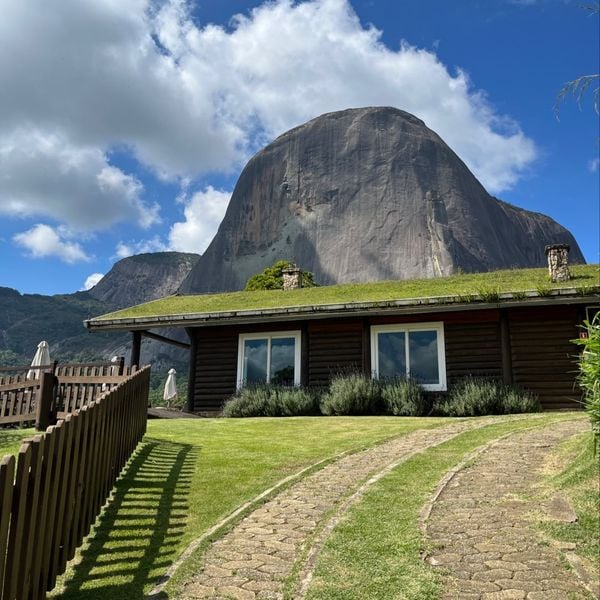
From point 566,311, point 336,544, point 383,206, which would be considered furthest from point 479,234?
point 336,544

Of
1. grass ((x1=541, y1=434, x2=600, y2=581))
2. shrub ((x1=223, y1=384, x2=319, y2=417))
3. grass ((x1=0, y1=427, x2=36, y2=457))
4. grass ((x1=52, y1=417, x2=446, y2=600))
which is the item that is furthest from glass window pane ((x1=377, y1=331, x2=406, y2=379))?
grass ((x1=0, y1=427, x2=36, y2=457))

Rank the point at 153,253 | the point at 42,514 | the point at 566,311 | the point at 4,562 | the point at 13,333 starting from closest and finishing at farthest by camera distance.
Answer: the point at 4,562
the point at 42,514
the point at 566,311
the point at 13,333
the point at 153,253

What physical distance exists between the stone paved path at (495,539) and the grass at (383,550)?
0.56 feet

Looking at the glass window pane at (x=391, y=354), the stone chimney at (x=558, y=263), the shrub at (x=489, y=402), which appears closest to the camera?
the shrub at (x=489, y=402)

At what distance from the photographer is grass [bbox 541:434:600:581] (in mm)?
4465

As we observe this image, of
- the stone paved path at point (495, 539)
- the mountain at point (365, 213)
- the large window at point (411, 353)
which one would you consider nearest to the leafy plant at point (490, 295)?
the large window at point (411, 353)

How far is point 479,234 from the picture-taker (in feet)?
226

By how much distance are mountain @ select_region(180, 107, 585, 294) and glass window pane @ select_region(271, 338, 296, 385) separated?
159 feet

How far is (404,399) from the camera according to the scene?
14227 mm

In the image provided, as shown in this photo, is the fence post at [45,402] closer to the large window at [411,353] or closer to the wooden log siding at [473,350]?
the large window at [411,353]

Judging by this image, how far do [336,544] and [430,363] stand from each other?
1153 cm

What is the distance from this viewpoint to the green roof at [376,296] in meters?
14.2

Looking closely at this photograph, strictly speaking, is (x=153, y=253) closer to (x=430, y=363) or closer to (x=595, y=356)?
(x=430, y=363)

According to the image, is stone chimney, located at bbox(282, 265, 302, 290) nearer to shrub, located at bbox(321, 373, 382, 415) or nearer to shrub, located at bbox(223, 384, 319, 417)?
shrub, located at bbox(223, 384, 319, 417)
